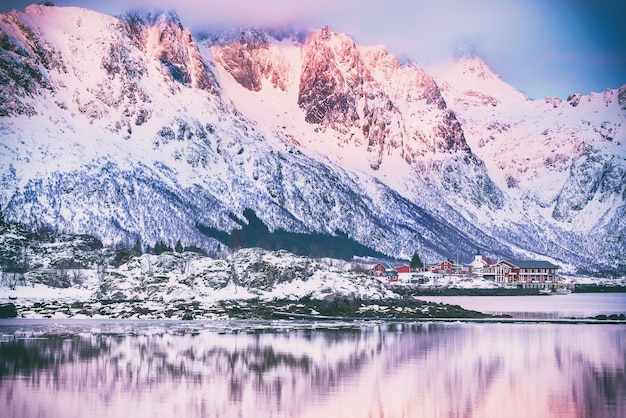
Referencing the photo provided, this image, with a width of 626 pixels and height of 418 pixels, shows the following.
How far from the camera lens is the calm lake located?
61.7 meters

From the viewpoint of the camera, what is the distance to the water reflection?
203 feet

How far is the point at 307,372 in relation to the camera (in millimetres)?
76250

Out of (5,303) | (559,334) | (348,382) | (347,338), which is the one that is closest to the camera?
(348,382)

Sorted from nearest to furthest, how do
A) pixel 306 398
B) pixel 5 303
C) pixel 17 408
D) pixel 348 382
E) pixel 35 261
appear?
pixel 17 408, pixel 306 398, pixel 348 382, pixel 5 303, pixel 35 261

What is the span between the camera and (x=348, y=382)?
236ft

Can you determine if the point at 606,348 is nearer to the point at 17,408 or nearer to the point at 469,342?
the point at 469,342

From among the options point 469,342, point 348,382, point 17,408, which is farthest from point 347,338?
point 17,408

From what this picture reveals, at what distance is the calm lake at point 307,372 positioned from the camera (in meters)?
61.7

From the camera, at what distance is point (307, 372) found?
76250 millimetres

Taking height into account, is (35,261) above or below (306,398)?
above

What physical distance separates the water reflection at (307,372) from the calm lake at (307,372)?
88 mm

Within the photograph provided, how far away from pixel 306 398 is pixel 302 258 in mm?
79693

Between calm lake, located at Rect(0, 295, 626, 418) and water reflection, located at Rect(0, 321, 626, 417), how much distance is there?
9 centimetres

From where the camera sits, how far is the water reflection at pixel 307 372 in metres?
61.8
